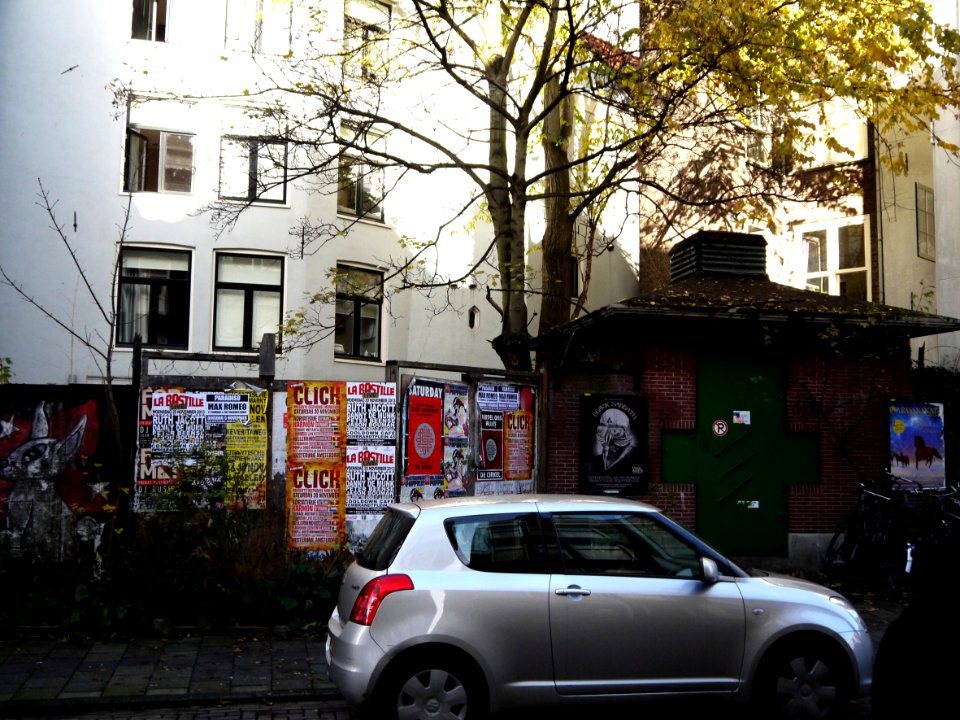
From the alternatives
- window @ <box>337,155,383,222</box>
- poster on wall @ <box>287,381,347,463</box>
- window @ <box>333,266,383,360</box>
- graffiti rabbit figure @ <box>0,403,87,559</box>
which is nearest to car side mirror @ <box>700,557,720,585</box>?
poster on wall @ <box>287,381,347,463</box>

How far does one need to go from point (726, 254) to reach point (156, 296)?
10.8 m

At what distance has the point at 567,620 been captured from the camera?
20.8ft

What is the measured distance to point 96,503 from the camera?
1012 centimetres

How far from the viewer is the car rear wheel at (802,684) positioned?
658 centimetres

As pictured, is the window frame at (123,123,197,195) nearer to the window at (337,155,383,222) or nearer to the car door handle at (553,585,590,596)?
the window at (337,155,383,222)

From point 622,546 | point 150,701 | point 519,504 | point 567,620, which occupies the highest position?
point 519,504

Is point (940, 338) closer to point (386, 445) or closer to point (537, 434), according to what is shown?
point (537, 434)

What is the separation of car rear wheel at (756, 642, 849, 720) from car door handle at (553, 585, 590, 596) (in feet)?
4.52

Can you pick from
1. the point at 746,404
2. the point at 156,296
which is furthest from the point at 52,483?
the point at 156,296

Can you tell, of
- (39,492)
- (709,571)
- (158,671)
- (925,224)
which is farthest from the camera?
(925,224)

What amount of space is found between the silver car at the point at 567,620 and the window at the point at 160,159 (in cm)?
1391

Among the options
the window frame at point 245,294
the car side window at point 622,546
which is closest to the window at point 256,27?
the window frame at point 245,294

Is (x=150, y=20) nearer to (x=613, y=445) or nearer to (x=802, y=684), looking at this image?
(x=613, y=445)

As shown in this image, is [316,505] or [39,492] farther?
[316,505]
